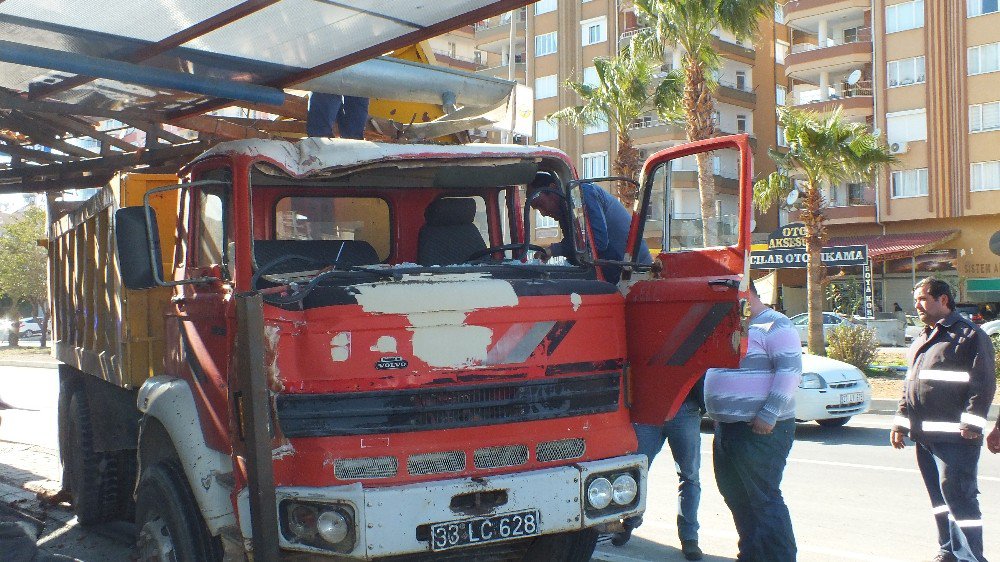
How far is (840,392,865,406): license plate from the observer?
1221cm

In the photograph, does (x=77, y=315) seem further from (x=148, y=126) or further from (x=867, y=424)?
(x=867, y=424)

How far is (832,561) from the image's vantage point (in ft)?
20.0

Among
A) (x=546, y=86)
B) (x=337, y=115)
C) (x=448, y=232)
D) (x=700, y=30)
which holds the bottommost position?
(x=448, y=232)

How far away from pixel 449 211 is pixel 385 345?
171cm

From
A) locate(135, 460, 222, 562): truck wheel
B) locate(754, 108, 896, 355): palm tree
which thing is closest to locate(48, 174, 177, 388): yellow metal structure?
locate(135, 460, 222, 562): truck wheel

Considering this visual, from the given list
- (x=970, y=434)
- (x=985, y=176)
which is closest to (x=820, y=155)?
(x=985, y=176)

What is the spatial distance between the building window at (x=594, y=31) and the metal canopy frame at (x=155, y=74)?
141 feet

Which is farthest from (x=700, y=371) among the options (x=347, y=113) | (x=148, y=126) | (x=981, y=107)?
(x=981, y=107)

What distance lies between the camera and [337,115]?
7121 millimetres

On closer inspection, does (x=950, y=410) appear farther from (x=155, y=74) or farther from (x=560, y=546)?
(x=155, y=74)

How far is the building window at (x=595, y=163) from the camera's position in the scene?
4875cm

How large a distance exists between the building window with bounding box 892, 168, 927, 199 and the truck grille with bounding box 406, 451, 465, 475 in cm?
4001

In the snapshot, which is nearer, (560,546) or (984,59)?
(560,546)

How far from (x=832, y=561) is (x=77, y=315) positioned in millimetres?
5533
